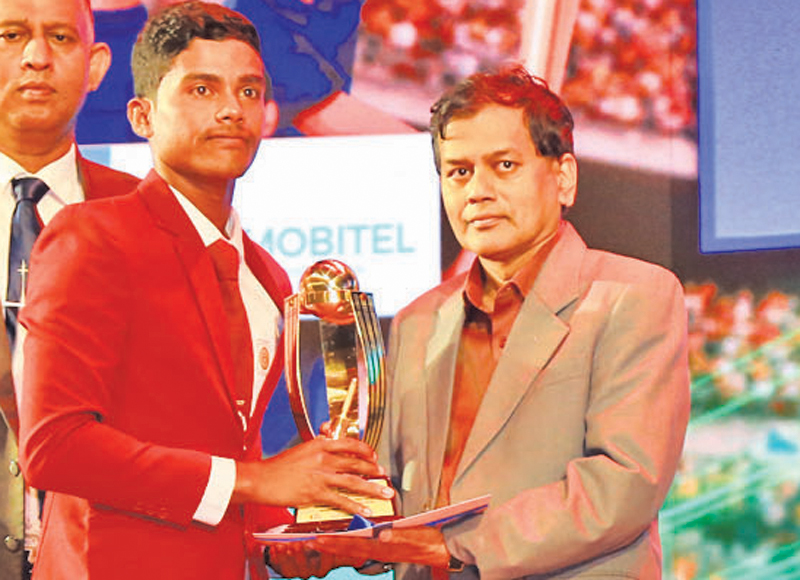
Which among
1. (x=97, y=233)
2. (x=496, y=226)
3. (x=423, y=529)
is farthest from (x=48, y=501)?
(x=496, y=226)

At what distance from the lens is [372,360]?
235 cm

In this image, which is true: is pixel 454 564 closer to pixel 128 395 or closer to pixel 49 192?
pixel 128 395

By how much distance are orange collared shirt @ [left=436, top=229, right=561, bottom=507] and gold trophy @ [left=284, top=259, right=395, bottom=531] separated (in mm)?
197

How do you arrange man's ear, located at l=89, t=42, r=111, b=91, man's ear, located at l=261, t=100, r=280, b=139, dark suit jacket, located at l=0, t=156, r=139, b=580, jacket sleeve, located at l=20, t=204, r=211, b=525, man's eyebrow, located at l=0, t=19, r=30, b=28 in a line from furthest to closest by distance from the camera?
man's ear, located at l=261, t=100, r=280, b=139 → man's ear, located at l=89, t=42, r=111, b=91 → man's eyebrow, located at l=0, t=19, r=30, b=28 → dark suit jacket, located at l=0, t=156, r=139, b=580 → jacket sleeve, located at l=20, t=204, r=211, b=525

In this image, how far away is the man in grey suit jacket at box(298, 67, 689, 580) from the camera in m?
2.28

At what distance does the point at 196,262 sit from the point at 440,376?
0.58m

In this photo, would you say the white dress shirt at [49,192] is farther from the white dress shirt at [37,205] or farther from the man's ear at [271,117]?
the man's ear at [271,117]

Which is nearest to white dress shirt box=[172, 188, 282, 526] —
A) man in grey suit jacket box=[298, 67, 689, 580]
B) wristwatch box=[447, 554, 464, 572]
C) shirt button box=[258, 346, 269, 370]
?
shirt button box=[258, 346, 269, 370]

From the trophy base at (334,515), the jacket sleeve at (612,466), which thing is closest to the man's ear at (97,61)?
the trophy base at (334,515)

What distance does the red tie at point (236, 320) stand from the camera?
2367mm

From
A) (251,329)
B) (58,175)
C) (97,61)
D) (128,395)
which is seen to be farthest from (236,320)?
(97,61)

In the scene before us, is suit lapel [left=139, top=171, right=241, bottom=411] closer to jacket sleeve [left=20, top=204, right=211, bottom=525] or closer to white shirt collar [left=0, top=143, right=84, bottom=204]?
jacket sleeve [left=20, top=204, right=211, bottom=525]

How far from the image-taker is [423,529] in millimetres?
2332

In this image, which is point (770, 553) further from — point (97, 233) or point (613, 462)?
point (97, 233)
